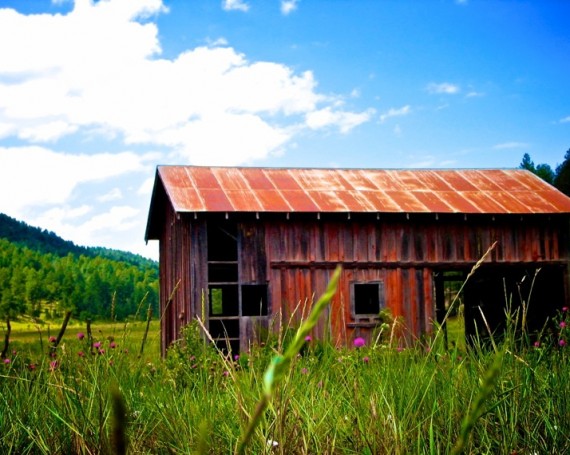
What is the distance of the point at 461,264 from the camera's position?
1666 cm

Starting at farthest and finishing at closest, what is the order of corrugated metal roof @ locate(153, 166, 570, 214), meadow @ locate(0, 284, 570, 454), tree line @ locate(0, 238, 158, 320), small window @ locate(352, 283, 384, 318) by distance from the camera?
tree line @ locate(0, 238, 158, 320)
small window @ locate(352, 283, 384, 318)
corrugated metal roof @ locate(153, 166, 570, 214)
meadow @ locate(0, 284, 570, 454)

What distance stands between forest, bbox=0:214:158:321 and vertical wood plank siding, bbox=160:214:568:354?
43.7 metres

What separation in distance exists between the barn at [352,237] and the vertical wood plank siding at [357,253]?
24 millimetres

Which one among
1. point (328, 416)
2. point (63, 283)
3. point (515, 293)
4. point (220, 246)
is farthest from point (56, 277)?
point (328, 416)

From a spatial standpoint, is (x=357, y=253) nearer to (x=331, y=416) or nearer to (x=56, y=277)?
(x=331, y=416)

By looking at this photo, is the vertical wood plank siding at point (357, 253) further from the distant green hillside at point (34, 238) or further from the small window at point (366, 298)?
the distant green hillside at point (34, 238)

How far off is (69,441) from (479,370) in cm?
201

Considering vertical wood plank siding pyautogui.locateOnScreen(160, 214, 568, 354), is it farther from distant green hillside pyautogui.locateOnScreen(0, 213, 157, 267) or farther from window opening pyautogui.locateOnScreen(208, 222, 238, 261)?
distant green hillside pyautogui.locateOnScreen(0, 213, 157, 267)

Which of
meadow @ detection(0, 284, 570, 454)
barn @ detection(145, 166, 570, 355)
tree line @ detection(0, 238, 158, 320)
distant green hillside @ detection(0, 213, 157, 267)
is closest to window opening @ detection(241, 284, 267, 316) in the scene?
barn @ detection(145, 166, 570, 355)

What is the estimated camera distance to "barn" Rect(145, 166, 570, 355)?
1523 cm

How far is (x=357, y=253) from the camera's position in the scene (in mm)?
15930

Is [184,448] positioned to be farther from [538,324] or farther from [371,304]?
[538,324]

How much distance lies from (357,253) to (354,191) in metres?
1.81

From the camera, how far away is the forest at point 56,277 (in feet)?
236
